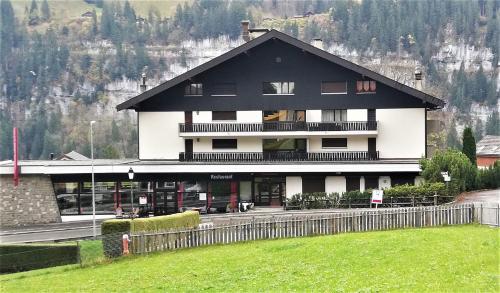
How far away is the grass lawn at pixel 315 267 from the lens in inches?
634

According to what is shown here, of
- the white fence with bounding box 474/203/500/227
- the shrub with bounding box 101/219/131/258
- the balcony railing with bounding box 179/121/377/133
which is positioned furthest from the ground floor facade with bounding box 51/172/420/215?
the shrub with bounding box 101/219/131/258

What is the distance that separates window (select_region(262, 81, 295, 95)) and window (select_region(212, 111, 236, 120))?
2.74 m

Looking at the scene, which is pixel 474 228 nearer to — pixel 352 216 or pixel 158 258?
pixel 352 216

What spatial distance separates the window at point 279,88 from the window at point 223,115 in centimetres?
274

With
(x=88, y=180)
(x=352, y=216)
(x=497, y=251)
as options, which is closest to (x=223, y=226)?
(x=352, y=216)

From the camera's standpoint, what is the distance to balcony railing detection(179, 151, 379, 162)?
159 feet

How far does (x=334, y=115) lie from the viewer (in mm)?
48844

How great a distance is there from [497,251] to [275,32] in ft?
103

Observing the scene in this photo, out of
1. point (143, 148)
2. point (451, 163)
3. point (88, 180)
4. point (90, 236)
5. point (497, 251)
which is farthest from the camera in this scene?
point (143, 148)

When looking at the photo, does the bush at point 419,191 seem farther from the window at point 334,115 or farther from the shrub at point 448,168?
the window at point 334,115

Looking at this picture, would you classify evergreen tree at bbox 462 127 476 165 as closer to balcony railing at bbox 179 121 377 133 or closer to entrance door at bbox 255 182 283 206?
balcony railing at bbox 179 121 377 133

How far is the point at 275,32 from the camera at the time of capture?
47.8 m

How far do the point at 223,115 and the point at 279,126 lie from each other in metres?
4.12

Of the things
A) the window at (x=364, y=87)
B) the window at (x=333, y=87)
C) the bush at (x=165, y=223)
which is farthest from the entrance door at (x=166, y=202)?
the bush at (x=165, y=223)
